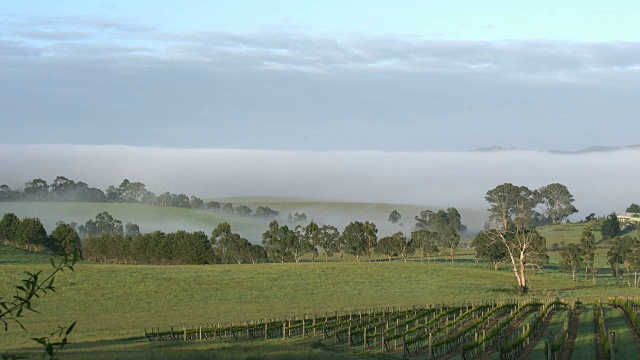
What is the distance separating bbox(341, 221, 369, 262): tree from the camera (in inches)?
6014

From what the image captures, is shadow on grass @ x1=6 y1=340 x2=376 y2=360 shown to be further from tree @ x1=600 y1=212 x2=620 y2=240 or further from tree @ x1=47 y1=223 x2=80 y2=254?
tree @ x1=600 y1=212 x2=620 y2=240

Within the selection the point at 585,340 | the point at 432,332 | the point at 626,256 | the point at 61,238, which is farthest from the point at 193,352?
the point at 61,238

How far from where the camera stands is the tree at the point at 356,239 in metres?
153

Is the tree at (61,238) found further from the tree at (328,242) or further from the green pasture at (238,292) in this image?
the tree at (328,242)

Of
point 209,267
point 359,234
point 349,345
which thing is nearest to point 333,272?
point 209,267

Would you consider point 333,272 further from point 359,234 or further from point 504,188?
point 504,188

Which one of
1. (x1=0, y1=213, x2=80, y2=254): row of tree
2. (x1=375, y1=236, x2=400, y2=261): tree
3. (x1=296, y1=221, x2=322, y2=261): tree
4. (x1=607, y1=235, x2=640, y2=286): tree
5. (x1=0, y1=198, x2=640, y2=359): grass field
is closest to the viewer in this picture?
(x1=0, y1=198, x2=640, y2=359): grass field

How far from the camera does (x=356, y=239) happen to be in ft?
502

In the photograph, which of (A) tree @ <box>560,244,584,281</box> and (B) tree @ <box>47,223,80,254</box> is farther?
(B) tree @ <box>47,223,80,254</box>

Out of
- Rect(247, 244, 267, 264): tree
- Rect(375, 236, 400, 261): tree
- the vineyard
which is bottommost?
the vineyard

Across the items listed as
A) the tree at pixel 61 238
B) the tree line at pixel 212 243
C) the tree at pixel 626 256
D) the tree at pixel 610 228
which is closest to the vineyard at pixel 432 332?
the tree at pixel 626 256

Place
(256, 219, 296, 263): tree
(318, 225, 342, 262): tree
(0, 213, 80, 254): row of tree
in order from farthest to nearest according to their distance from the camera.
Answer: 1. (318, 225, 342, 262): tree
2. (256, 219, 296, 263): tree
3. (0, 213, 80, 254): row of tree

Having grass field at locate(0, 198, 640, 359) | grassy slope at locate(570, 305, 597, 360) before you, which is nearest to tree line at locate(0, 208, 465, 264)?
grass field at locate(0, 198, 640, 359)

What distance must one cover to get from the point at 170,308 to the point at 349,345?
3492 cm
